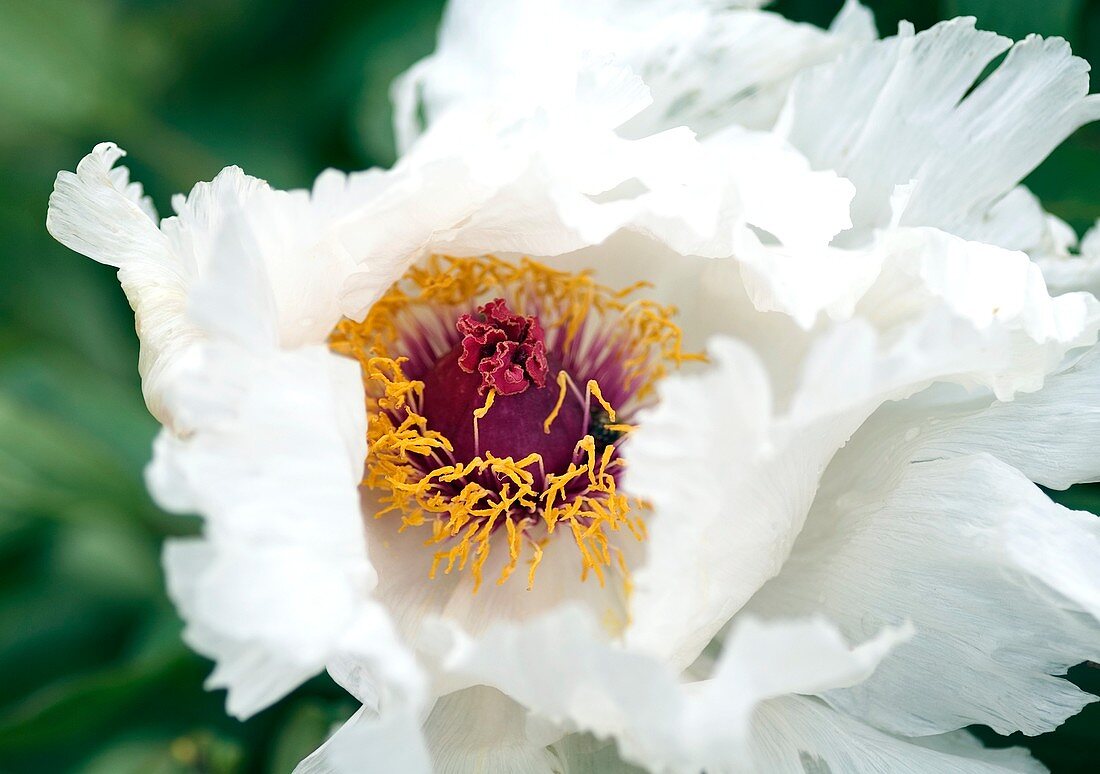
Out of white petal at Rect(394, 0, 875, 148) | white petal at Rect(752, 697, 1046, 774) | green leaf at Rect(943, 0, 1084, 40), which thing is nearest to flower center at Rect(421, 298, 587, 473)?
white petal at Rect(394, 0, 875, 148)

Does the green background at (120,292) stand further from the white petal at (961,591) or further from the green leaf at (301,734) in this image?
the white petal at (961,591)

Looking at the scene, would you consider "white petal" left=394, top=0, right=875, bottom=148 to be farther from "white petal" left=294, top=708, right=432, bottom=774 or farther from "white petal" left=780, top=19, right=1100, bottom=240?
"white petal" left=294, top=708, right=432, bottom=774

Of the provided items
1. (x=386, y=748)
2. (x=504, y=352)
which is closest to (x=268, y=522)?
(x=386, y=748)

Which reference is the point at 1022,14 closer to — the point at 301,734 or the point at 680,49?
the point at 680,49

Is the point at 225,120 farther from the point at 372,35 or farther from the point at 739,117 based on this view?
the point at 739,117

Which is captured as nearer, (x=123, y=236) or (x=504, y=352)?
(x=123, y=236)

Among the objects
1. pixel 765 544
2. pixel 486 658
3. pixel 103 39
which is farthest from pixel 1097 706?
pixel 103 39
